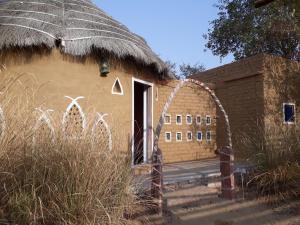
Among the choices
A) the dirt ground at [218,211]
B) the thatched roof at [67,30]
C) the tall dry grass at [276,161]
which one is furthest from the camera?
the thatched roof at [67,30]

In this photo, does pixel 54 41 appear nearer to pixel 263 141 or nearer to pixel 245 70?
pixel 263 141

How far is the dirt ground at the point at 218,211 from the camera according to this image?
5633 mm

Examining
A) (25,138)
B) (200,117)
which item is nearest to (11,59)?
(25,138)

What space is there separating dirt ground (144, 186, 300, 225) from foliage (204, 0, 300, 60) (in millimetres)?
8211

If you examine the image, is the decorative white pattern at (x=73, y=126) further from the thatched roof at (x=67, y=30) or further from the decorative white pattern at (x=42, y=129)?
the thatched roof at (x=67, y=30)

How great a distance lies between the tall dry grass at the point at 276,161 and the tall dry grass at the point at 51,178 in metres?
3.41

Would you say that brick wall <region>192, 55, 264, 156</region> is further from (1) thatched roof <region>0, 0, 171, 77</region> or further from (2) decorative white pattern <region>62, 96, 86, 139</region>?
(2) decorative white pattern <region>62, 96, 86, 139</region>

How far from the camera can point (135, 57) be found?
26.0 feet

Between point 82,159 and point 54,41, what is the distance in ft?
11.9

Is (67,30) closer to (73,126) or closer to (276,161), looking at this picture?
(73,126)

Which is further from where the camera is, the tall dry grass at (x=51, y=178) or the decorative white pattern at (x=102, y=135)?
the decorative white pattern at (x=102, y=135)

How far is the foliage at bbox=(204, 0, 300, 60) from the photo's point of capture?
534 inches

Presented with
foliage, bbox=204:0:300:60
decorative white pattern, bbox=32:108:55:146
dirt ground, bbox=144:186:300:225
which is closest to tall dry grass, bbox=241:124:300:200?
dirt ground, bbox=144:186:300:225

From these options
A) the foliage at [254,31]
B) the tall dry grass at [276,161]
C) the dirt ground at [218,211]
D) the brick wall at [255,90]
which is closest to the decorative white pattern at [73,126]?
the dirt ground at [218,211]
